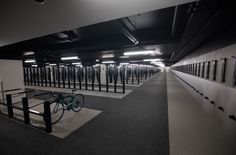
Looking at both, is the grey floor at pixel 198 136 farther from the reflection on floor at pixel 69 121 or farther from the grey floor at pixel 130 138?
the reflection on floor at pixel 69 121

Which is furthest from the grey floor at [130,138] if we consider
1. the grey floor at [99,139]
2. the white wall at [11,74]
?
the white wall at [11,74]

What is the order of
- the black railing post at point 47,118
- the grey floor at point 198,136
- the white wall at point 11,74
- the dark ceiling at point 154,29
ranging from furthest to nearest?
1. the white wall at point 11,74
2. the black railing post at point 47,118
3. the grey floor at point 198,136
4. the dark ceiling at point 154,29

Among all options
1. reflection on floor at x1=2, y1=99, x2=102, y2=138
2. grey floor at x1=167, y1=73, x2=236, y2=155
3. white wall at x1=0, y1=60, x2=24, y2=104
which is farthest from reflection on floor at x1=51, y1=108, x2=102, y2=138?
white wall at x1=0, y1=60, x2=24, y2=104

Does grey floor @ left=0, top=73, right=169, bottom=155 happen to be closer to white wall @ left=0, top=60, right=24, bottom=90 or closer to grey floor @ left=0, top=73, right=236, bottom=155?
grey floor @ left=0, top=73, right=236, bottom=155

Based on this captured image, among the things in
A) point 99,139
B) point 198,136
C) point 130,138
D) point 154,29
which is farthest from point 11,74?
point 198,136

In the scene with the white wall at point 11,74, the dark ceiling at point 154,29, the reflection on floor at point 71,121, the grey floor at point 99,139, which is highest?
the dark ceiling at point 154,29

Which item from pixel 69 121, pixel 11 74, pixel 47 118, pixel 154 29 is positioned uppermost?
pixel 154 29

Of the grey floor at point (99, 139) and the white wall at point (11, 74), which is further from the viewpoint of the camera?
the white wall at point (11, 74)

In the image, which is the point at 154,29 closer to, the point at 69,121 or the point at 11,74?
the point at 69,121

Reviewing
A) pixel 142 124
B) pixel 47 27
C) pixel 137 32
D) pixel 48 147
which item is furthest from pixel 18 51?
pixel 142 124

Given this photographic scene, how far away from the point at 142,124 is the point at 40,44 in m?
4.74

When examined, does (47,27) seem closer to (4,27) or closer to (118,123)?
(4,27)

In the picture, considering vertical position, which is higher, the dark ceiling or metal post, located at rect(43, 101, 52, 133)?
the dark ceiling

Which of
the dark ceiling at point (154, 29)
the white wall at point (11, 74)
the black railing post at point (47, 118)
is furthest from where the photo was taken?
the white wall at point (11, 74)
